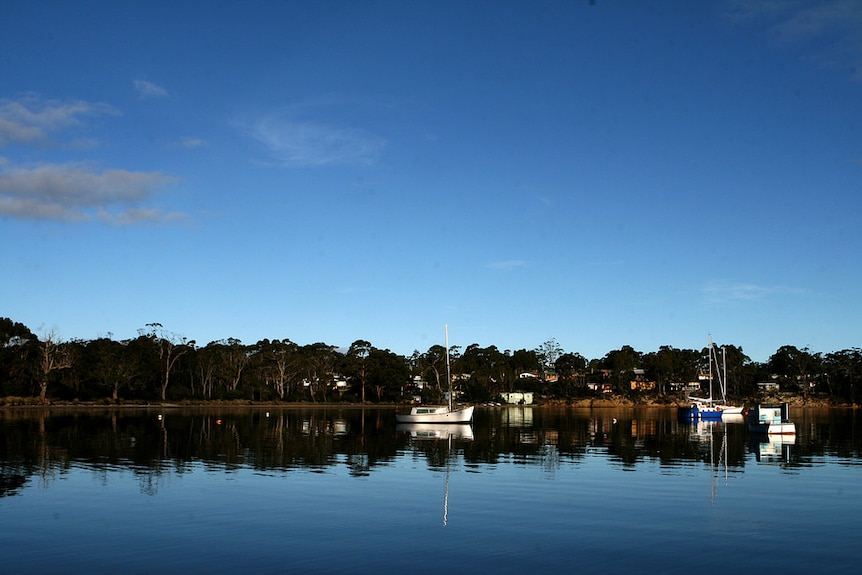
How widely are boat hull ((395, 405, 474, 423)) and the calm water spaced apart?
129 ft

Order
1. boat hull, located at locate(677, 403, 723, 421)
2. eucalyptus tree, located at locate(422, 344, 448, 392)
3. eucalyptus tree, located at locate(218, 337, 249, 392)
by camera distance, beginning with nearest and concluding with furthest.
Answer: boat hull, located at locate(677, 403, 723, 421), eucalyptus tree, located at locate(218, 337, 249, 392), eucalyptus tree, located at locate(422, 344, 448, 392)

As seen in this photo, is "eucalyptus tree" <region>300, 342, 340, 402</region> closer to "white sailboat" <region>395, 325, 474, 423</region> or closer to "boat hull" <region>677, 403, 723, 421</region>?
"white sailboat" <region>395, 325, 474, 423</region>

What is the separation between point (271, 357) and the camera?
565 feet

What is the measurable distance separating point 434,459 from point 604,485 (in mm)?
15026

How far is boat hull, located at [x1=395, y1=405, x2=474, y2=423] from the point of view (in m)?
95.9

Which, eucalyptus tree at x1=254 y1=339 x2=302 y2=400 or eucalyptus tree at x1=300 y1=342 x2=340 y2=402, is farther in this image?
eucalyptus tree at x1=300 y1=342 x2=340 y2=402

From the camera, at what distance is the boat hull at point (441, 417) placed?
9594 centimetres

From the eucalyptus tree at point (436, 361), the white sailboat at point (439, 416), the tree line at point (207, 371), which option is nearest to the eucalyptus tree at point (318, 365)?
the tree line at point (207, 371)

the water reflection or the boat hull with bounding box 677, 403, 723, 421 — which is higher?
the water reflection

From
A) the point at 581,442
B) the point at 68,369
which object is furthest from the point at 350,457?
the point at 68,369

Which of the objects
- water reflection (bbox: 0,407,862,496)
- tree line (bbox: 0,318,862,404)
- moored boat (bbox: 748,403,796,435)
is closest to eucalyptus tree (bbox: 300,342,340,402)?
tree line (bbox: 0,318,862,404)

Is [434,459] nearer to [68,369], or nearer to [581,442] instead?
[581,442]

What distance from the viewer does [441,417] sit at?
96.9 m

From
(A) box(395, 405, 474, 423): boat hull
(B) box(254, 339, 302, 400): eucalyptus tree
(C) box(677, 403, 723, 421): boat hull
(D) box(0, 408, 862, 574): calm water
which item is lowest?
(C) box(677, 403, 723, 421): boat hull
